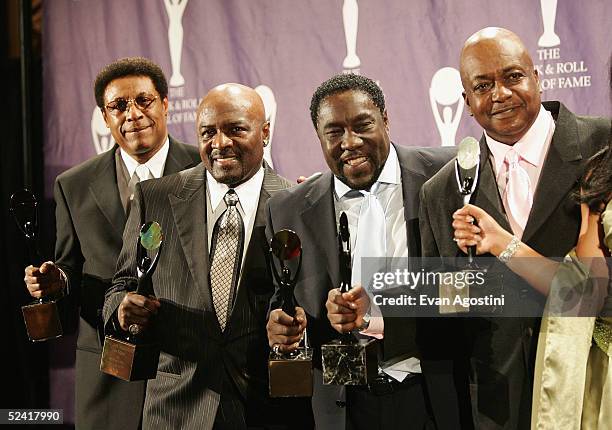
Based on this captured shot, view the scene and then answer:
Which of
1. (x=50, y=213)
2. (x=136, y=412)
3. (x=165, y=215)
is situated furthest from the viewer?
(x=50, y=213)

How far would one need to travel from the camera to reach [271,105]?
2717 millimetres

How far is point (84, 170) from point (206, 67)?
0.54 meters

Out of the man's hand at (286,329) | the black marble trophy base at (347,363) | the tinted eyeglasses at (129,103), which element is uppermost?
the tinted eyeglasses at (129,103)

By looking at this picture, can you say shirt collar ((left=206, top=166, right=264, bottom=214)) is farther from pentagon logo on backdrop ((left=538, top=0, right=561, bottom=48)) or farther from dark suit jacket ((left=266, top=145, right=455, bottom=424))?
pentagon logo on backdrop ((left=538, top=0, right=561, bottom=48))

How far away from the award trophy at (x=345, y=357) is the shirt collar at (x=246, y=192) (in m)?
0.44

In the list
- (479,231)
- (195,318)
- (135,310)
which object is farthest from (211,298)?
(479,231)

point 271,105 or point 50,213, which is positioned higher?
point 271,105

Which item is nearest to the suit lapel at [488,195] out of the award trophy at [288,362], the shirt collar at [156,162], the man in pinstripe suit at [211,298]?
the award trophy at [288,362]

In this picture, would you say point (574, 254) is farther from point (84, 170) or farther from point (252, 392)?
point (84, 170)

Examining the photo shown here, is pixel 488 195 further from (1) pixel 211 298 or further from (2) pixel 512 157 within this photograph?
(1) pixel 211 298

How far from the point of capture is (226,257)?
2420 millimetres

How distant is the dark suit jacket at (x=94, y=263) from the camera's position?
271cm

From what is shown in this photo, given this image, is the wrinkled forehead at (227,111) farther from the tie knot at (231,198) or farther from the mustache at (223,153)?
the tie knot at (231,198)

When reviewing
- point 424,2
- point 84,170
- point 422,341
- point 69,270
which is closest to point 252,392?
point 422,341
